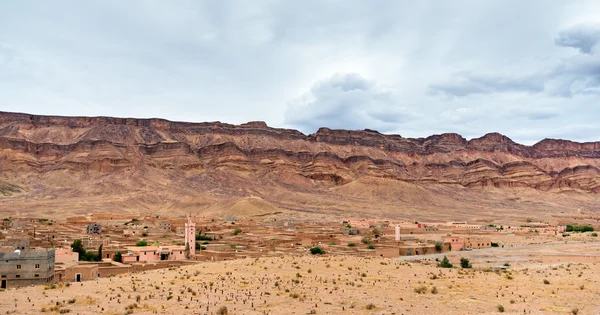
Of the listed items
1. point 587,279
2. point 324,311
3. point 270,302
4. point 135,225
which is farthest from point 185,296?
point 135,225

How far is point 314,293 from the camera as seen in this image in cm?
1877

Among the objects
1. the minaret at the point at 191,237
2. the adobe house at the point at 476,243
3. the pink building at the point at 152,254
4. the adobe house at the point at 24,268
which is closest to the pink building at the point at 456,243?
the adobe house at the point at 476,243

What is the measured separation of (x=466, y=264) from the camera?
35281 mm

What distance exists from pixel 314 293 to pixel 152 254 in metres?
19.8

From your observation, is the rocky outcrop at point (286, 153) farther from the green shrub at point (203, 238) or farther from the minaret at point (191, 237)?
the minaret at point (191, 237)

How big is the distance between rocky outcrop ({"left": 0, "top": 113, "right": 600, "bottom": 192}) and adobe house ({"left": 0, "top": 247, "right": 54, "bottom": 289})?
343ft

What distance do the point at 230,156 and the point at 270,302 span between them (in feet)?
409

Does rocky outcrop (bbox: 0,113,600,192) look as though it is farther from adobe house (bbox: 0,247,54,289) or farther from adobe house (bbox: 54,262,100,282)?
adobe house (bbox: 0,247,54,289)

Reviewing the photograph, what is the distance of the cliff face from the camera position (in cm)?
12569

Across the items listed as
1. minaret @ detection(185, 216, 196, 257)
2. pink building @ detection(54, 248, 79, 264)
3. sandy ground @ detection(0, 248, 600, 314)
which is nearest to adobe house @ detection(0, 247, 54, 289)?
sandy ground @ detection(0, 248, 600, 314)

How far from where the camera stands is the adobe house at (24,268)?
967 inches

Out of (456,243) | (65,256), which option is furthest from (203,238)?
(456,243)

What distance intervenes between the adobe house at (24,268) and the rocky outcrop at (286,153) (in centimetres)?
10452

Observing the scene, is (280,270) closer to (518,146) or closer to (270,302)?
(270,302)
